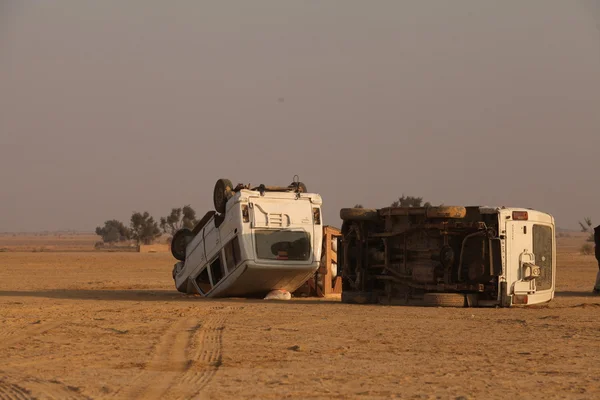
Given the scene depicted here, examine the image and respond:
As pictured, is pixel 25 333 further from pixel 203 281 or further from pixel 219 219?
pixel 203 281

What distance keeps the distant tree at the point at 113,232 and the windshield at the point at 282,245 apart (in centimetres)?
10900

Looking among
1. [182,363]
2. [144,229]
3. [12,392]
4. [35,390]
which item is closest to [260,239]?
[182,363]

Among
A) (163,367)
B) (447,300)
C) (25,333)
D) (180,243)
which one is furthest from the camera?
(180,243)

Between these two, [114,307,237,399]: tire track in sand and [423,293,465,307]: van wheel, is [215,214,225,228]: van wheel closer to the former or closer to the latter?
[423,293,465,307]: van wheel

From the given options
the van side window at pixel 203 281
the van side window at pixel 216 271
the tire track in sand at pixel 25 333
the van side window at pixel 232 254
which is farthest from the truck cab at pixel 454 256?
the tire track in sand at pixel 25 333

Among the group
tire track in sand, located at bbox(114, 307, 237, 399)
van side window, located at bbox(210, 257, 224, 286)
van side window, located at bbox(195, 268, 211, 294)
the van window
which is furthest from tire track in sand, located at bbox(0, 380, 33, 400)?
van side window, located at bbox(195, 268, 211, 294)

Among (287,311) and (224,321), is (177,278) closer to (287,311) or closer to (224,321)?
(287,311)

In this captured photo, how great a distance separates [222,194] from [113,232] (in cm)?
12117

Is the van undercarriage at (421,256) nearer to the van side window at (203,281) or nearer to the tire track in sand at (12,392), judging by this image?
the van side window at (203,281)

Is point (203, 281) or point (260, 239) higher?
point (260, 239)

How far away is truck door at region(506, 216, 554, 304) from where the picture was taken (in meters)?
18.8

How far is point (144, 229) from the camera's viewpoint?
117 meters

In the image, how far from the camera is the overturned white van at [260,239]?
68.3ft

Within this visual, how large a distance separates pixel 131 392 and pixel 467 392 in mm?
3023
